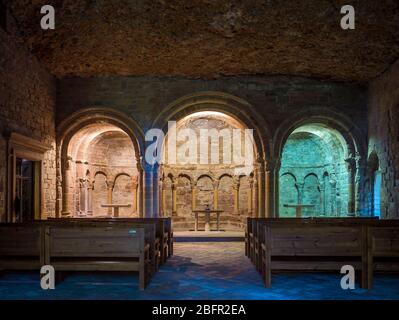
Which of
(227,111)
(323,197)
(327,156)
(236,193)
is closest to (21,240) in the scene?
(227,111)

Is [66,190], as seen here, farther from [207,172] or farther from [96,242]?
[96,242]

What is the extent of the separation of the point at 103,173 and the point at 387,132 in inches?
438

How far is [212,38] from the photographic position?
31.6ft

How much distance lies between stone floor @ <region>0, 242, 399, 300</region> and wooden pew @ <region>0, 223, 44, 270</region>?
0.31 metres

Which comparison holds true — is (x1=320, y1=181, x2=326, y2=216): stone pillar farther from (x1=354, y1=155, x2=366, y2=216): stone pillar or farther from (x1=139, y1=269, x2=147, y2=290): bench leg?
(x1=139, y1=269, x2=147, y2=290): bench leg

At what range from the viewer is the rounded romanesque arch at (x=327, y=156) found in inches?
480

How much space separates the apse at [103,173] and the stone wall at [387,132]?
340 inches

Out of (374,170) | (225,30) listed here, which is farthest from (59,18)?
(374,170)

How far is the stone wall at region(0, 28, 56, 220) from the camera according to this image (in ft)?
27.0

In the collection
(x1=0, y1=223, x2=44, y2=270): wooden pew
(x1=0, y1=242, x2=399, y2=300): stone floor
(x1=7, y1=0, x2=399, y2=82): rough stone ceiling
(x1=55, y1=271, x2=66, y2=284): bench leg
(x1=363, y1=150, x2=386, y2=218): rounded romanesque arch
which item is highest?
(x1=7, y1=0, x2=399, y2=82): rough stone ceiling

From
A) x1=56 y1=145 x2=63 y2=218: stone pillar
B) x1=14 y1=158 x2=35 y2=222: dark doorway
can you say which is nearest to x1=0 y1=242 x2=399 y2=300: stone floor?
x1=14 y1=158 x2=35 y2=222: dark doorway

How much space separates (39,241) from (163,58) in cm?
635

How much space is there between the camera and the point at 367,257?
18.9ft

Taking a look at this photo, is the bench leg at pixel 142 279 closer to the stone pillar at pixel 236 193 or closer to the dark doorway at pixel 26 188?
the dark doorway at pixel 26 188
